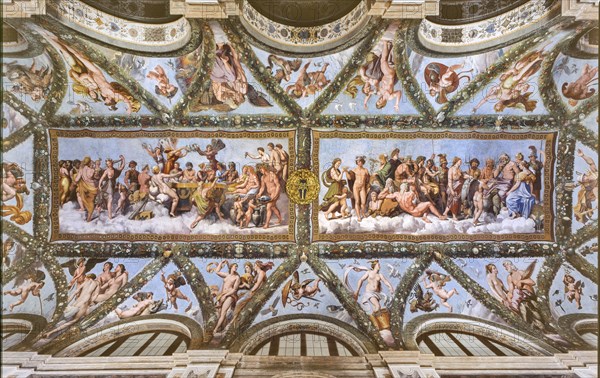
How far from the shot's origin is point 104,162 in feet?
33.1

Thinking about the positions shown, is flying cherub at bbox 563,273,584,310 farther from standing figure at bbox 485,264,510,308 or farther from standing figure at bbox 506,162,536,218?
standing figure at bbox 506,162,536,218

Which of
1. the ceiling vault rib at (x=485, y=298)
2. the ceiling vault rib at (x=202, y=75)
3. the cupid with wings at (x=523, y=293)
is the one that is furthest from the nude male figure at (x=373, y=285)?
the ceiling vault rib at (x=202, y=75)

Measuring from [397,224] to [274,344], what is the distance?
448 cm

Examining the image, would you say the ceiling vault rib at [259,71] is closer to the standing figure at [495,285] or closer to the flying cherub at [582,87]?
the standing figure at [495,285]

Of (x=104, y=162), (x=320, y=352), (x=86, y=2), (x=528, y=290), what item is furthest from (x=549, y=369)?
(x=86, y=2)

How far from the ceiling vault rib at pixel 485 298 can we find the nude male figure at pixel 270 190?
451cm

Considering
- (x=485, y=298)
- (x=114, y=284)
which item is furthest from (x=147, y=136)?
(x=485, y=298)

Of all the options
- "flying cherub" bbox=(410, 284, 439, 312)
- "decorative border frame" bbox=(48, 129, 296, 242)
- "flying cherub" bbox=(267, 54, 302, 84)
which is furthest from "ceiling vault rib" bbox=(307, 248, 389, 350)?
"flying cherub" bbox=(267, 54, 302, 84)

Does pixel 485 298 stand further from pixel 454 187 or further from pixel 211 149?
pixel 211 149

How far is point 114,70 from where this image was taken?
30.4ft

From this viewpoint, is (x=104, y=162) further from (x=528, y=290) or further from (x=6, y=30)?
(x=528, y=290)

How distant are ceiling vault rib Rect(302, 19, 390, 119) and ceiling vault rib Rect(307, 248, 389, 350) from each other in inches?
149

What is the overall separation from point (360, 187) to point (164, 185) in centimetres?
536

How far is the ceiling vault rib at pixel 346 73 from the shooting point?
883 cm
